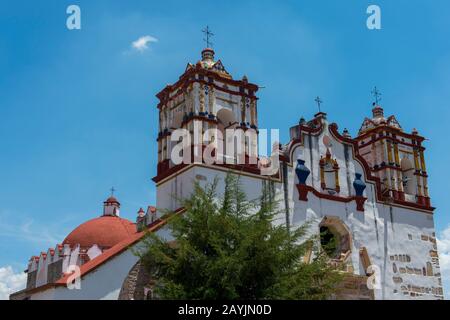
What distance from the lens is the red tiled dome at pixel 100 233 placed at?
30500 mm

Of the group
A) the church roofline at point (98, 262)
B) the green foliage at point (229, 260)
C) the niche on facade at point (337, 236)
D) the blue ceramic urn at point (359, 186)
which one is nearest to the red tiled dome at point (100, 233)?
the niche on facade at point (337, 236)

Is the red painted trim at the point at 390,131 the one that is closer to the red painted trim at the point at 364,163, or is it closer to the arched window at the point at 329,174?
the red painted trim at the point at 364,163

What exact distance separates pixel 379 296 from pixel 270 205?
772cm

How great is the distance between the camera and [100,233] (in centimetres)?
3100

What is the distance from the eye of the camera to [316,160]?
21.3 metres

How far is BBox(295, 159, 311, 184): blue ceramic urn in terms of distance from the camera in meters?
20.5

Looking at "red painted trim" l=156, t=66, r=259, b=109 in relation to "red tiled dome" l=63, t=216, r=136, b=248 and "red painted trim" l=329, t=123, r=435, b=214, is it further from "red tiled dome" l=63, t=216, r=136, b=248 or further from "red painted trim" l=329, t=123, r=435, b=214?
"red tiled dome" l=63, t=216, r=136, b=248

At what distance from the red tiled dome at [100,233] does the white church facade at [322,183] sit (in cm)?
947

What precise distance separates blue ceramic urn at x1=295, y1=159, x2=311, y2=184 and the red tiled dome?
40.1 feet

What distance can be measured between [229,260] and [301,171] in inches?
317

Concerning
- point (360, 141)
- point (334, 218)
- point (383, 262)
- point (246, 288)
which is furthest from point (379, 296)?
point (246, 288)

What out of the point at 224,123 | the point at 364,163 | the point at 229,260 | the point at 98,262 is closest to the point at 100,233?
the point at 224,123

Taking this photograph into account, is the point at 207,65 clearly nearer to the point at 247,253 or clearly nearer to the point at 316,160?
the point at 316,160

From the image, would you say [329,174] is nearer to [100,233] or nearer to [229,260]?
[229,260]
